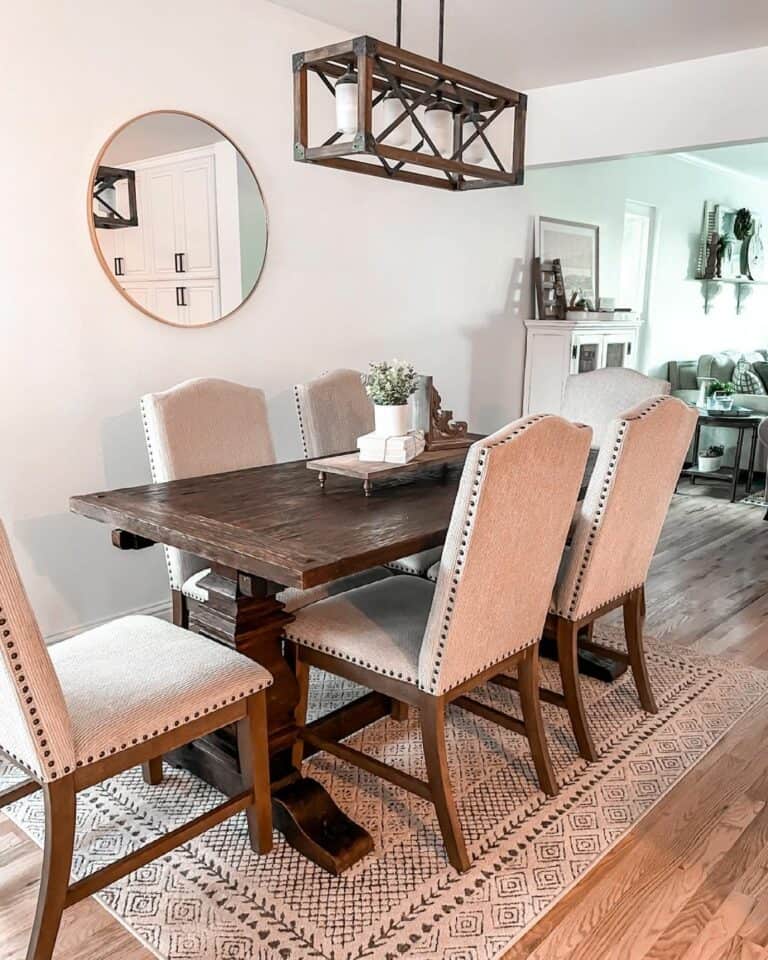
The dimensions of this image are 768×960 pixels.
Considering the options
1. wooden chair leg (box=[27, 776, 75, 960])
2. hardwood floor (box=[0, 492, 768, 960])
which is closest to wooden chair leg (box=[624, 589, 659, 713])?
hardwood floor (box=[0, 492, 768, 960])

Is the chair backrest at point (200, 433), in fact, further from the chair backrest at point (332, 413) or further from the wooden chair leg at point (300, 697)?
the wooden chair leg at point (300, 697)

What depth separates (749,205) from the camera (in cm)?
776

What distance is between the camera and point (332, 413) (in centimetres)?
312

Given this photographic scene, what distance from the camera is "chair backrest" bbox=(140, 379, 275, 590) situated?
2.51 meters

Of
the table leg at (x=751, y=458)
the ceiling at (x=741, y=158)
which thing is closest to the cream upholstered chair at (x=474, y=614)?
the table leg at (x=751, y=458)

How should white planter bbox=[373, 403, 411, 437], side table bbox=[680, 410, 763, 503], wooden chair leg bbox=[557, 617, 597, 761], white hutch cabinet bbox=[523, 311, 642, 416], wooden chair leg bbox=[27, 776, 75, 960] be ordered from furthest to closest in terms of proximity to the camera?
side table bbox=[680, 410, 763, 503]
white hutch cabinet bbox=[523, 311, 642, 416]
white planter bbox=[373, 403, 411, 437]
wooden chair leg bbox=[557, 617, 597, 761]
wooden chair leg bbox=[27, 776, 75, 960]

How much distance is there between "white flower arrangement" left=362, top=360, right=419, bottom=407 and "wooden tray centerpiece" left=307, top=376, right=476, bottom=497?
16 cm

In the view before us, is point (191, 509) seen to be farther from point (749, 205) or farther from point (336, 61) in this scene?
point (749, 205)

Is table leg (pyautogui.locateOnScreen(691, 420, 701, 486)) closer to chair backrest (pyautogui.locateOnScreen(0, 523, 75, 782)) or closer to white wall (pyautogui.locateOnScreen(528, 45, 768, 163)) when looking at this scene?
white wall (pyautogui.locateOnScreen(528, 45, 768, 163))

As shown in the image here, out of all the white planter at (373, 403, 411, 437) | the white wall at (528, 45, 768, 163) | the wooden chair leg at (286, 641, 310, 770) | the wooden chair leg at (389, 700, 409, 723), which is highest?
the white wall at (528, 45, 768, 163)

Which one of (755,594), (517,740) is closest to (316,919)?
(517,740)

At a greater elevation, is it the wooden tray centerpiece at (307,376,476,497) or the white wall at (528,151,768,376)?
the white wall at (528,151,768,376)

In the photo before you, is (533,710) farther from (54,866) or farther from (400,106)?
(400,106)

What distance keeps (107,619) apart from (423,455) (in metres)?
1.51
